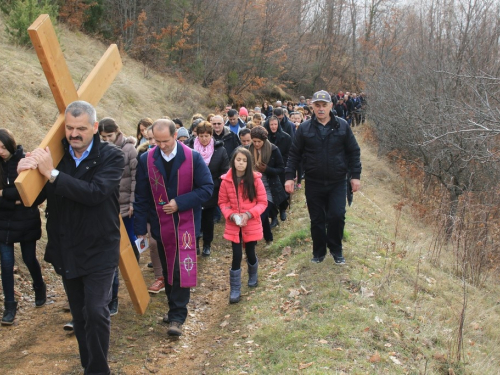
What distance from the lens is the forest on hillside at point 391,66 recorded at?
11.6 metres

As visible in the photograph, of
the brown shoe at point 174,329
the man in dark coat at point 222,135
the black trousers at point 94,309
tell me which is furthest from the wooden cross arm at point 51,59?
the man in dark coat at point 222,135

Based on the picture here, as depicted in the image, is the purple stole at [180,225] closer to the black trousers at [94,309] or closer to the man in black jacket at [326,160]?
the black trousers at [94,309]

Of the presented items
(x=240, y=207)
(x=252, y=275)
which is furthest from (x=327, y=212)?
(x=252, y=275)

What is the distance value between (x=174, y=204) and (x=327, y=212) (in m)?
2.34

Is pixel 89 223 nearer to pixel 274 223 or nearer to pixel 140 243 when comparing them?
pixel 140 243

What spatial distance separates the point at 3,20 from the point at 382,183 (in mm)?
14705

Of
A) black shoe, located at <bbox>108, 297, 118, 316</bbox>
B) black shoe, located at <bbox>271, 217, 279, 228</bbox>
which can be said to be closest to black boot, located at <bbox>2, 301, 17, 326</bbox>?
black shoe, located at <bbox>108, 297, 118, 316</bbox>

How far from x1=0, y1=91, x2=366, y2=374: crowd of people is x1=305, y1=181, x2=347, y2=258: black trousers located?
0.05 feet

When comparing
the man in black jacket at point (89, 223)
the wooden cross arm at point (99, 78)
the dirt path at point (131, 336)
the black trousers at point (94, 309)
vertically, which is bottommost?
the dirt path at point (131, 336)

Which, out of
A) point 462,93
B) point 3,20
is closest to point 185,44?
point 3,20

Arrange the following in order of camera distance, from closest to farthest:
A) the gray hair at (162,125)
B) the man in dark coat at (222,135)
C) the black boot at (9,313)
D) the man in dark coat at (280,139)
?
the gray hair at (162,125) < the black boot at (9,313) < the man in dark coat at (222,135) < the man in dark coat at (280,139)

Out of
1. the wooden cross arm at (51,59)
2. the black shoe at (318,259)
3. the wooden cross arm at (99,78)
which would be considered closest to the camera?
the wooden cross arm at (51,59)

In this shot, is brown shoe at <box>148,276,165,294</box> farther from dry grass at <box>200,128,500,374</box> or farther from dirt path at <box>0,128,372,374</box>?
dry grass at <box>200,128,500,374</box>

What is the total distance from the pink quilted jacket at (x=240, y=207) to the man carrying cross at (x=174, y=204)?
0.95m
